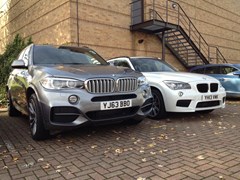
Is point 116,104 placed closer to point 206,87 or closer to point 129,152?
point 129,152

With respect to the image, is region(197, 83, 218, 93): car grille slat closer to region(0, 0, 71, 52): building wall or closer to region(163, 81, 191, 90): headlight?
region(163, 81, 191, 90): headlight

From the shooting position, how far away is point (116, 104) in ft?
13.6

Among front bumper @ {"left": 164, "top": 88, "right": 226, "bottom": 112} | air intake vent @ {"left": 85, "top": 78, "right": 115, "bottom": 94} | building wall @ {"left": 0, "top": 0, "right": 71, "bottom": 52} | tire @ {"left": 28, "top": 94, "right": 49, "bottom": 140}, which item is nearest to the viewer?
air intake vent @ {"left": 85, "top": 78, "right": 115, "bottom": 94}

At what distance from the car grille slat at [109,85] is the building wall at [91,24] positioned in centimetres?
709

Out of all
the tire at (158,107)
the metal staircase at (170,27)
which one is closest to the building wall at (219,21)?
the metal staircase at (170,27)

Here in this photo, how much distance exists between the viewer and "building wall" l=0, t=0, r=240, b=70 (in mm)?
11289

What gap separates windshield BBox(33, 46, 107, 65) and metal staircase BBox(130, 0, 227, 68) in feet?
24.4

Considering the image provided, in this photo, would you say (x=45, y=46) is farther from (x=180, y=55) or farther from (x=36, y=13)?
(x=180, y=55)

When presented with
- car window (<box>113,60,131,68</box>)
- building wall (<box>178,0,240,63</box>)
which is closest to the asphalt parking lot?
car window (<box>113,60,131,68</box>)

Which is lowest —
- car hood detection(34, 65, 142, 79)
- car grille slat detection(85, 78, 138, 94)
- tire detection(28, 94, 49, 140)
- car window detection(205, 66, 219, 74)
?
tire detection(28, 94, 49, 140)

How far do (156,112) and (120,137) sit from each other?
63.7 inches

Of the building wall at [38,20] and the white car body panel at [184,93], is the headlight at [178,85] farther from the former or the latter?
the building wall at [38,20]

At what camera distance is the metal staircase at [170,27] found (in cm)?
1317

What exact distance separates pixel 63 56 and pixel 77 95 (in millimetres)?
1532
